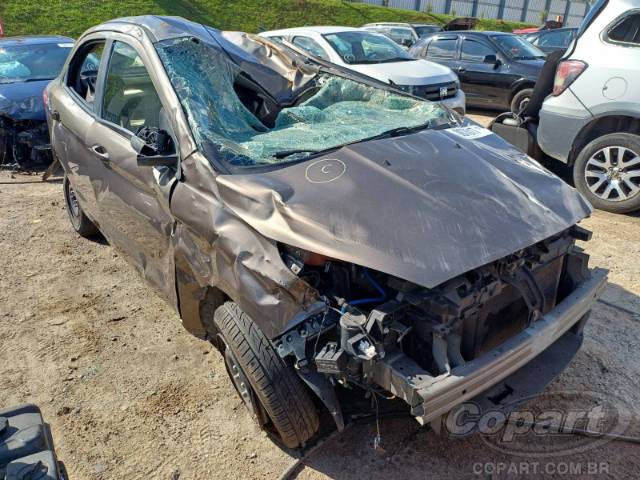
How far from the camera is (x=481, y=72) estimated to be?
32.2ft

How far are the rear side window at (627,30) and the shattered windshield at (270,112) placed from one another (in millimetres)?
2706

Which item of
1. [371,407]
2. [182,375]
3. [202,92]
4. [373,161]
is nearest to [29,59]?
[202,92]

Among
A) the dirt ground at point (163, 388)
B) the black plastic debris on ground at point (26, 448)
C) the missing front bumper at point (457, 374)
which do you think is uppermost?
the black plastic debris on ground at point (26, 448)

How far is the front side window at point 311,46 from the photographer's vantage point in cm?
810

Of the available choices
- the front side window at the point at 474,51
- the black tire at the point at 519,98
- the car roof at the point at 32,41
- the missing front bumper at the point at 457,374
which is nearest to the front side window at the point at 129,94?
the missing front bumper at the point at 457,374

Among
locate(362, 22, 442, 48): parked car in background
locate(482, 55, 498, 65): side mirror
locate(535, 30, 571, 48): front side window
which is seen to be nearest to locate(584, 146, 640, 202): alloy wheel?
locate(482, 55, 498, 65): side mirror

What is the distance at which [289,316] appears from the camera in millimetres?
2123

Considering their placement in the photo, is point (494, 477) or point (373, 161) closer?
point (494, 477)

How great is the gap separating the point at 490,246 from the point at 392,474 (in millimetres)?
1147

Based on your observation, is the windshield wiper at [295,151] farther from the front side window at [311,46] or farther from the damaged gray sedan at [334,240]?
the front side window at [311,46]

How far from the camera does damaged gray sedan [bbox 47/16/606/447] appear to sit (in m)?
2.05

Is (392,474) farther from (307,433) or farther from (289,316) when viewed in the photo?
(289,316)

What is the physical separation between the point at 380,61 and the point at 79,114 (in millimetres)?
5559

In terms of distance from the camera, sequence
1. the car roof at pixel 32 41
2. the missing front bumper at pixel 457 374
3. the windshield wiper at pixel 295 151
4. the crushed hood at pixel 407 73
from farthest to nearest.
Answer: the car roof at pixel 32 41
the crushed hood at pixel 407 73
the windshield wiper at pixel 295 151
the missing front bumper at pixel 457 374
